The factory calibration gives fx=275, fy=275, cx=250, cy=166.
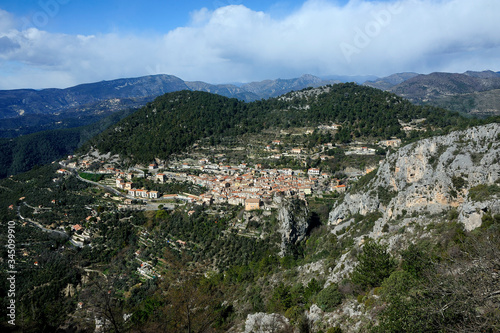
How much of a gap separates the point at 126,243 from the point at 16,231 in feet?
49.3

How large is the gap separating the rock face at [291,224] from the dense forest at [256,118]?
3000cm

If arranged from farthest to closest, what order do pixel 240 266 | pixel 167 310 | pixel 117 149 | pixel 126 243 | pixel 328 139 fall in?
pixel 117 149 < pixel 328 139 < pixel 126 243 < pixel 240 266 < pixel 167 310

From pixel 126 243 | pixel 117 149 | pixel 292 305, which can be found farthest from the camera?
pixel 117 149

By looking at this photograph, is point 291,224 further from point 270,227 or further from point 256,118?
point 256,118

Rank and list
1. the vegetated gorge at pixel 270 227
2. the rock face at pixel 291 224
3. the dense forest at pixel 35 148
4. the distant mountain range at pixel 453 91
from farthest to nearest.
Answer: the dense forest at pixel 35 148 → the distant mountain range at pixel 453 91 → the rock face at pixel 291 224 → the vegetated gorge at pixel 270 227

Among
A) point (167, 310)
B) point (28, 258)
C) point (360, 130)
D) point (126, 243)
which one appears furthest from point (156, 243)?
point (360, 130)

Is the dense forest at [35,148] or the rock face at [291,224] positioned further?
the dense forest at [35,148]

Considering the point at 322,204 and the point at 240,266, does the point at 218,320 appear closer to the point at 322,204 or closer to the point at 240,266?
the point at 240,266

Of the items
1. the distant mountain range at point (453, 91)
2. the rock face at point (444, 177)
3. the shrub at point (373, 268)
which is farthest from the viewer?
the distant mountain range at point (453, 91)

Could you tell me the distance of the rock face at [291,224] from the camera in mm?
28500

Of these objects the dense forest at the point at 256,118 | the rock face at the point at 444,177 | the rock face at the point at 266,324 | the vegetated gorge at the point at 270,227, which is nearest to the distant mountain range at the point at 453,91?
the dense forest at the point at 256,118

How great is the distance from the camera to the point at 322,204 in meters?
36.1

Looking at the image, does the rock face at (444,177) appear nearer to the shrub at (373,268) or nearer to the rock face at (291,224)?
the shrub at (373,268)

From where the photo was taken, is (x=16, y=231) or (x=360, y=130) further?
(x=360, y=130)
